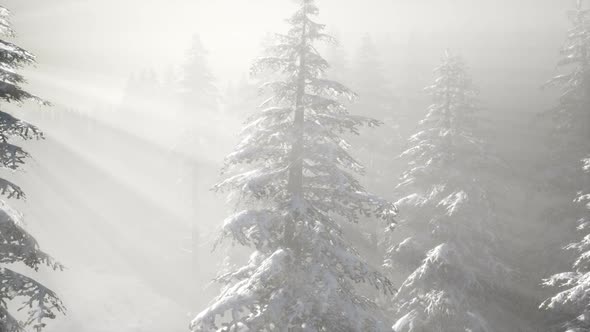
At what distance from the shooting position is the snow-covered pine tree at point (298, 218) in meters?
8.70

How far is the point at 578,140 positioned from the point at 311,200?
570 inches

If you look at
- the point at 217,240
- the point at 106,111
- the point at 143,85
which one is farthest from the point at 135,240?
the point at 217,240

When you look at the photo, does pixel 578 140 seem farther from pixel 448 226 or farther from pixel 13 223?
pixel 13 223

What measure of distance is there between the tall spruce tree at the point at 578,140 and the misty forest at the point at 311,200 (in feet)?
0.28

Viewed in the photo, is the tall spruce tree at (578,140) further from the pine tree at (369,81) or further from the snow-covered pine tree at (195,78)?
the snow-covered pine tree at (195,78)

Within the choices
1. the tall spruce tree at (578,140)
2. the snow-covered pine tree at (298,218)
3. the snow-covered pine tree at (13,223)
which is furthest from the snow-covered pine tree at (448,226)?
the snow-covered pine tree at (13,223)

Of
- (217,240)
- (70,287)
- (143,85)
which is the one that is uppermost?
(143,85)

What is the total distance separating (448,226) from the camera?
1505cm

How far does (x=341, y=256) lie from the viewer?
9148 mm

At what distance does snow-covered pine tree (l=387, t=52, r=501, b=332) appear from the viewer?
1410 centimetres

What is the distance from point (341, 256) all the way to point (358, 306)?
61.7 inches

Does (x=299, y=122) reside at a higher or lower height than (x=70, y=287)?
lower

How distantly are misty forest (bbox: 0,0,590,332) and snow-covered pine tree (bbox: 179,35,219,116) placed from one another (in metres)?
0.16

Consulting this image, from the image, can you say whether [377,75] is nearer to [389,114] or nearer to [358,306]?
[389,114]
